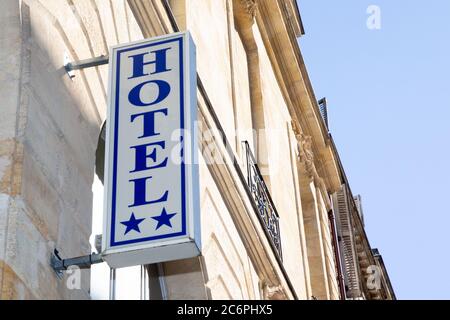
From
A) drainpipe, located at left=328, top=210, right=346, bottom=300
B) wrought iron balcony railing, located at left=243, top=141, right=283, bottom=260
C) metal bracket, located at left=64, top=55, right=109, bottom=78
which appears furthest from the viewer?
drainpipe, located at left=328, top=210, right=346, bottom=300

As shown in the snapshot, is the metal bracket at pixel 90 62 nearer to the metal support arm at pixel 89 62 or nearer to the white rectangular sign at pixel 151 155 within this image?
the metal support arm at pixel 89 62

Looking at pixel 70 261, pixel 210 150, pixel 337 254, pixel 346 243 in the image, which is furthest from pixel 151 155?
pixel 346 243

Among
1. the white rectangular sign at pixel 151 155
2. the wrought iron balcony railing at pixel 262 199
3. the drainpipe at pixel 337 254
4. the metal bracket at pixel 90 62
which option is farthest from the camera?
the drainpipe at pixel 337 254

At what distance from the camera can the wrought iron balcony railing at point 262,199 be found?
1194 cm

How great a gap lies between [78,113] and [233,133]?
5.38 meters

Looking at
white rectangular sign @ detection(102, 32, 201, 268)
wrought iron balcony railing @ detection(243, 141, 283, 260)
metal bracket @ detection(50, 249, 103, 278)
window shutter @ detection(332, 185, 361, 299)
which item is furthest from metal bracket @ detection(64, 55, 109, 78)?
window shutter @ detection(332, 185, 361, 299)

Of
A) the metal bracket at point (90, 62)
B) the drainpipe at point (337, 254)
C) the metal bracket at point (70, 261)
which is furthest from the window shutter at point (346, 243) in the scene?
the metal bracket at point (70, 261)

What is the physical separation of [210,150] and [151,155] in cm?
360

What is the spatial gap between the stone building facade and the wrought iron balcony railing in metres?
0.03

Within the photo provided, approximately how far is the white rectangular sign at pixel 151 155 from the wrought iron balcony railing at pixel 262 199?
17.2 feet

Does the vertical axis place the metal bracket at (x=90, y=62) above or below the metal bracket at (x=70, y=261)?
above

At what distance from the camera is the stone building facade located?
576 cm

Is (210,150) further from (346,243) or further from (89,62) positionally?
(346,243)

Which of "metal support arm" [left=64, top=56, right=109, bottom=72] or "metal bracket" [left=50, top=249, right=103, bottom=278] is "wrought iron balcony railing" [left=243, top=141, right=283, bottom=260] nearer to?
"metal support arm" [left=64, top=56, right=109, bottom=72]
